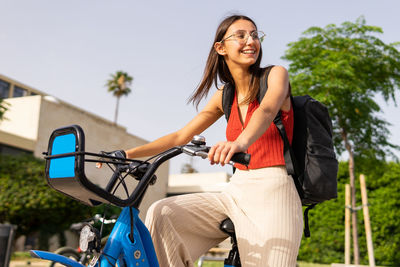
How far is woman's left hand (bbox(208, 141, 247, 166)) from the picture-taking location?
1.63 meters

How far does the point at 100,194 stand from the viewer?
1661mm

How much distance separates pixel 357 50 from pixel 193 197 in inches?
387

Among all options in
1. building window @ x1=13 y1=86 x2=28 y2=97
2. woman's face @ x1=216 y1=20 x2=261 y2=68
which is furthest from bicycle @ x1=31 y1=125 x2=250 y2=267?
building window @ x1=13 y1=86 x2=28 y2=97

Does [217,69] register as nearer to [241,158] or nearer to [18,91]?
[241,158]

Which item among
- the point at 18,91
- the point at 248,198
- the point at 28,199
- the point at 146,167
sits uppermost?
the point at 18,91

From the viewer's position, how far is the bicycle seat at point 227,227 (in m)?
2.12

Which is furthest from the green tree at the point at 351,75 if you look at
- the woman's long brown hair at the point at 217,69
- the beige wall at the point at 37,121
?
the beige wall at the point at 37,121

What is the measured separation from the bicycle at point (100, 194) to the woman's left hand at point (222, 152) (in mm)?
38

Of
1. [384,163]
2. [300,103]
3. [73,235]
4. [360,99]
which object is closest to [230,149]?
[300,103]

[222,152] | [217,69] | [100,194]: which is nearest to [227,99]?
[217,69]

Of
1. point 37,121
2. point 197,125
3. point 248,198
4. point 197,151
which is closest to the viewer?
point 197,151

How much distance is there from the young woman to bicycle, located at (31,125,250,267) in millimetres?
179

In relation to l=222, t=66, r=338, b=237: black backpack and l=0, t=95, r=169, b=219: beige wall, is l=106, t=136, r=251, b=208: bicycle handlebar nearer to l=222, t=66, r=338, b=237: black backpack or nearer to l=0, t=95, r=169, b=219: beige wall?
l=222, t=66, r=338, b=237: black backpack

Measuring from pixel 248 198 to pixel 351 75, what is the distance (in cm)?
897
